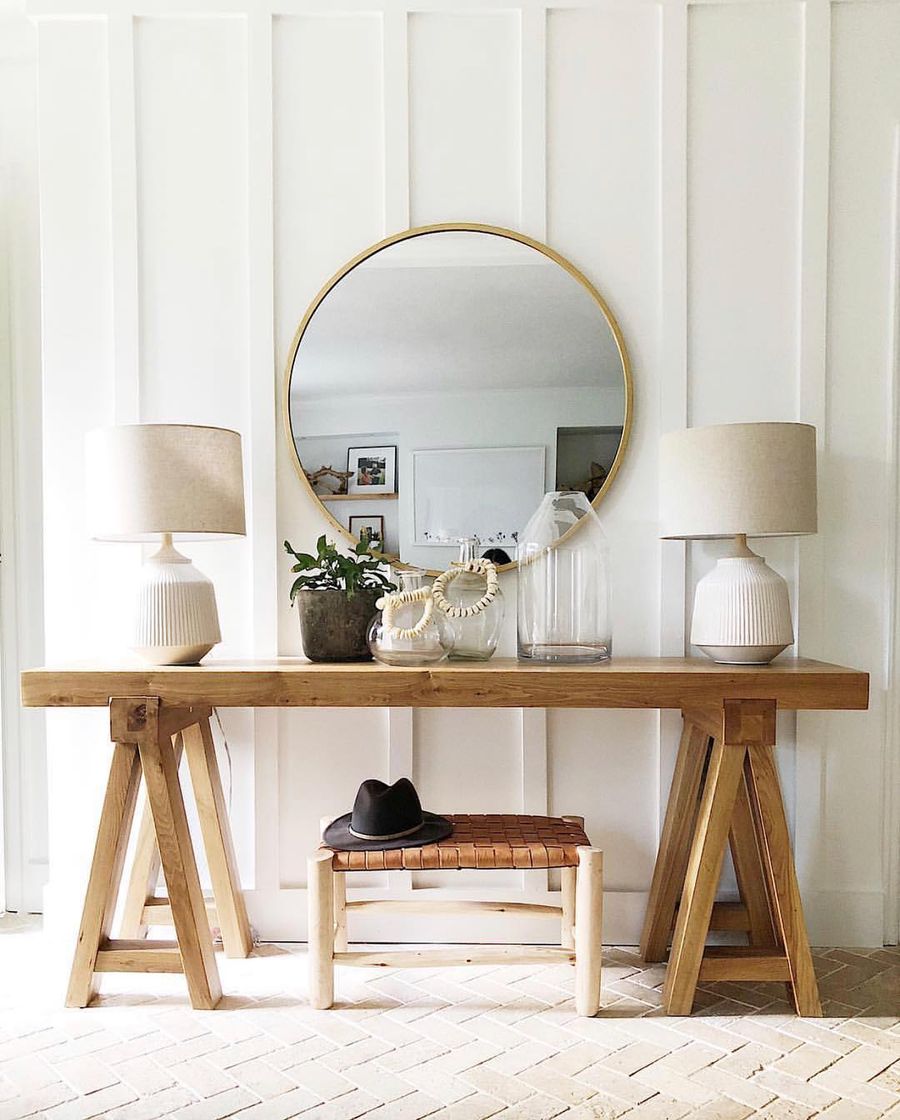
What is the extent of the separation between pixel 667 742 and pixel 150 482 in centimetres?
146

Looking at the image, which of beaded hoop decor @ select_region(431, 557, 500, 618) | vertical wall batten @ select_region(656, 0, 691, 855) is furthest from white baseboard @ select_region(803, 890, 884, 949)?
beaded hoop decor @ select_region(431, 557, 500, 618)

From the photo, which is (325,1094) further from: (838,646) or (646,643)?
(838,646)

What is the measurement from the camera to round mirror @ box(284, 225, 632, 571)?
247cm

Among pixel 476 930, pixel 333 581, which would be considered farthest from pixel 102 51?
pixel 476 930

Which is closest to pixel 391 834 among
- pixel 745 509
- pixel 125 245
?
pixel 745 509

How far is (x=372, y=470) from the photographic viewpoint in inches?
97.7

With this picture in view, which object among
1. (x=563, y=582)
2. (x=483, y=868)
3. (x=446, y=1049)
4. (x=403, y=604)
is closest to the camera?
(x=446, y=1049)

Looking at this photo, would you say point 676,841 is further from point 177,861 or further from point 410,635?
point 177,861

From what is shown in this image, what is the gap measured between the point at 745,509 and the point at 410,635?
82 centimetres

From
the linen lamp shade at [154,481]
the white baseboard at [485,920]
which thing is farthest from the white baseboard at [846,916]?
the linen lamp shade at [154,481]

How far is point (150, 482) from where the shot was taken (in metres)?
2.16

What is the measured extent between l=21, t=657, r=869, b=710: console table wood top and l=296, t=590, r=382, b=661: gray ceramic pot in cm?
19

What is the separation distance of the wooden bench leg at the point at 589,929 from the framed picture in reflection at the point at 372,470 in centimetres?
103

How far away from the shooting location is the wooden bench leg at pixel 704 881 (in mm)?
2076
